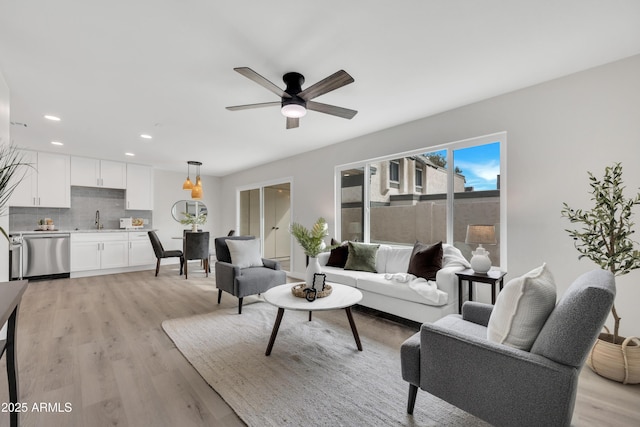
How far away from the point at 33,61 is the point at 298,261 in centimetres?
432

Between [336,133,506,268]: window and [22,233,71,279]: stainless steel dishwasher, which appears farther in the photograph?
[22,233,71,279]: stainless steel dishwasher

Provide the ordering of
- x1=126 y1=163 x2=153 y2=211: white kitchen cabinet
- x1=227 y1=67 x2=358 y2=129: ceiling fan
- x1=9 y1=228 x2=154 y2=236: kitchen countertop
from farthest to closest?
x1=126 y1=163 x2=153 y2=211: white kitchen cabinet → x1=9 y1=228 x2=154 y2=236: kitchen countertop → x1=227 y1=67 x2=358 y2=129: ceiling fan

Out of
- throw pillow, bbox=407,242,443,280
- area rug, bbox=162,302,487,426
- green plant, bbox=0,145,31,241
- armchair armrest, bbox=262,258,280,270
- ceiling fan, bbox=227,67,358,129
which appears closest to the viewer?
green plant, bbox=0,145,31,241

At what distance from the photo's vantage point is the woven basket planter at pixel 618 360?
1.93 meters

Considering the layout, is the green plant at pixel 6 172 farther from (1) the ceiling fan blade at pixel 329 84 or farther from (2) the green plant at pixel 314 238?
(2) the green plant at pixel 314 238

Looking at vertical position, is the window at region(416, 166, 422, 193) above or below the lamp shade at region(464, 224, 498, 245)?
above

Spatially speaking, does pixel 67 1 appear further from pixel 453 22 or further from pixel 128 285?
pixel 128 285

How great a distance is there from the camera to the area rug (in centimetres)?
165

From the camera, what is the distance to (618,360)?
A: 1966 mm

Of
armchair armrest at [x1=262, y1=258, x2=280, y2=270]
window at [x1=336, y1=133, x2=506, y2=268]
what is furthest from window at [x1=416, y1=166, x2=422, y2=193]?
armchair armrest at [x1=262, y1=258, x2=280, y2=270]

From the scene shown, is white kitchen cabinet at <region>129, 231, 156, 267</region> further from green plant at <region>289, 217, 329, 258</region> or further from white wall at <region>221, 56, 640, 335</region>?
white wall at <region>221, 56, 640, 335</region>

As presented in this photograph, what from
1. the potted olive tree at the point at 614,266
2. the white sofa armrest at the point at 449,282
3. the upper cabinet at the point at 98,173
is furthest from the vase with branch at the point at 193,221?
the potted olive tree at the point at 614,266

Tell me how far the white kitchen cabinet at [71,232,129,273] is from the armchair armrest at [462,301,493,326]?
6.75 metres

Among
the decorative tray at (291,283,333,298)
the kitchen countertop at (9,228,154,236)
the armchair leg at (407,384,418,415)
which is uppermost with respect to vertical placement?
the kitchen countertop at (9,228,154,236)
